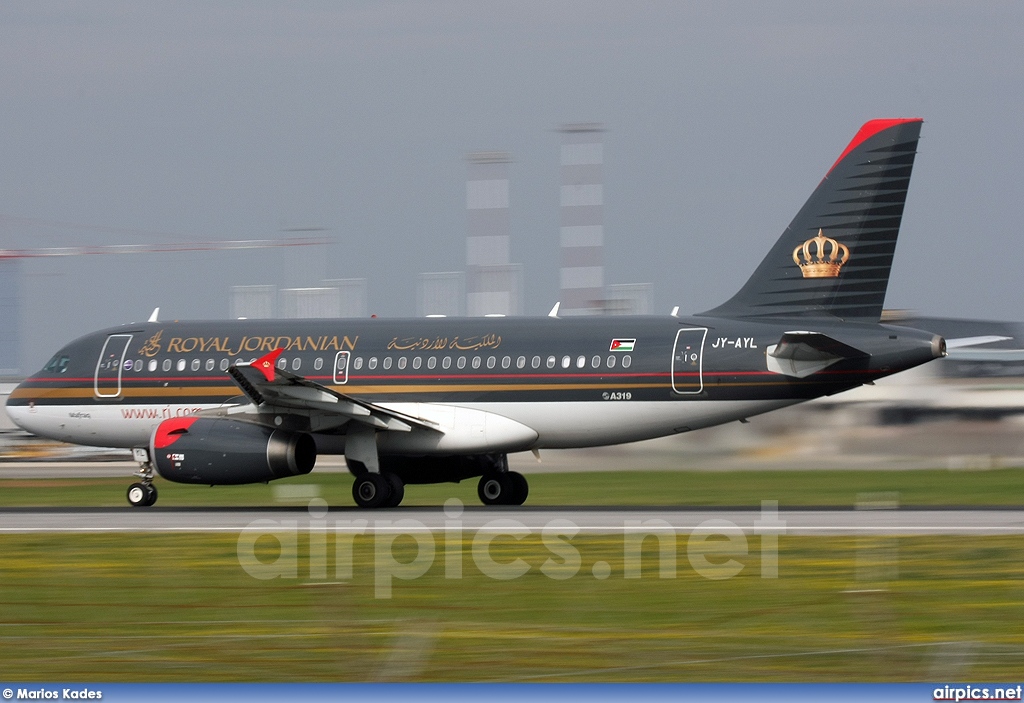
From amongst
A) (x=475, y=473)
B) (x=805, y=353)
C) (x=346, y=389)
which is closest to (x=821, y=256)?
(x=805, y=353)

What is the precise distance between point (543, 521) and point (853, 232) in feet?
27.8

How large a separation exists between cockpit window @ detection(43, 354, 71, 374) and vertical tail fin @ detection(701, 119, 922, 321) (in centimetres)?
1583

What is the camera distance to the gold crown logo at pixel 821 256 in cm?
2705

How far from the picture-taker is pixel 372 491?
2761cm

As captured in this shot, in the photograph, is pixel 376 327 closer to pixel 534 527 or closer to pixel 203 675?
pixel 534 527

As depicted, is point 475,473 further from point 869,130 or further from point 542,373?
point 869,130

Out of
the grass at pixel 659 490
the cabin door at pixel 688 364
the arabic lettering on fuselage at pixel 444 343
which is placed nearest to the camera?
the cabin door at pixel 688 364

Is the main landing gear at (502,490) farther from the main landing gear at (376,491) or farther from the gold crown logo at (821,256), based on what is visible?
the gold crown logo at (821,256)

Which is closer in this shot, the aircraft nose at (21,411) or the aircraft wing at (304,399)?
the aircraft wing at (304,399)

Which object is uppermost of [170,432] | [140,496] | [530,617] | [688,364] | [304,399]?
[688,364]

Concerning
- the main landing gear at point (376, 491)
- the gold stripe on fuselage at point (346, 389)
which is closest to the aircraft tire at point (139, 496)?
the gold stripe on fuselage at point (346, 389)

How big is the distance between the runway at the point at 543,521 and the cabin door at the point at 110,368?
390 cm

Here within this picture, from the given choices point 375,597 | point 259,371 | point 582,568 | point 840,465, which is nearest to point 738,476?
point 840,465

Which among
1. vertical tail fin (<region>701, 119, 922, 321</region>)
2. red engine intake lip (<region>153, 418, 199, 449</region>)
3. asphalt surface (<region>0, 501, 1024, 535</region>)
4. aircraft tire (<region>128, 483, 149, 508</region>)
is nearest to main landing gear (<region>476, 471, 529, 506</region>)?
asphalt surface (<region>0, 501, 1024, 535</region>)
